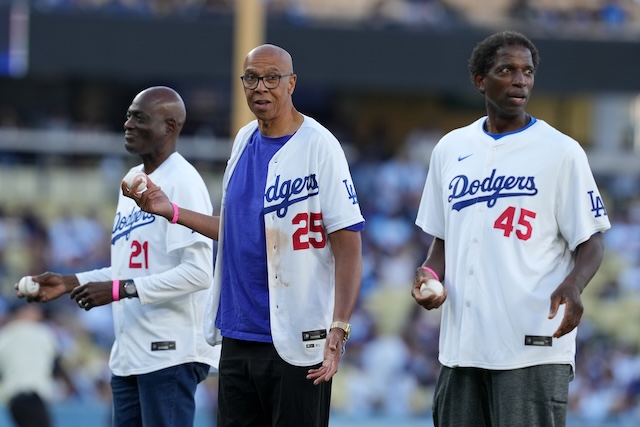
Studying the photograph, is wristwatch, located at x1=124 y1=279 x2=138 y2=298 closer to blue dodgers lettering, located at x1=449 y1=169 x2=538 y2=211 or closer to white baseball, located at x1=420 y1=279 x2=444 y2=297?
white baseball, located at x1=420 y1=279 x2=444 y2=297

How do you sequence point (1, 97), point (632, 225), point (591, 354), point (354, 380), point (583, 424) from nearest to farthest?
1. point (583, 424)
2. point (354, 380)
3. point (591, 354)
4. point (632, 225)
5. point (1, 97)

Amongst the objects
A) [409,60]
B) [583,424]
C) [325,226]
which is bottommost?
[583,424]

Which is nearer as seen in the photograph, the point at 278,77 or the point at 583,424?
the point at 278,77

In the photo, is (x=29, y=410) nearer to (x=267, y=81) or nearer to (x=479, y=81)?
(x=267, y=81)

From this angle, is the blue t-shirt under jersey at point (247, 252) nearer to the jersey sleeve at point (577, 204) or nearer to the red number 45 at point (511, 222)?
the red number 45 at point (511, 222)

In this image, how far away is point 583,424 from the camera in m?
14.6

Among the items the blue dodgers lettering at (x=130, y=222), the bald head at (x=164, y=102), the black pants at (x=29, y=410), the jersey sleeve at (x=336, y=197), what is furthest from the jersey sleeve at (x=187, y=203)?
the black pants at (x=29, y=410)

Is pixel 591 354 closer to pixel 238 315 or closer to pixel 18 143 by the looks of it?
pixel 18 143

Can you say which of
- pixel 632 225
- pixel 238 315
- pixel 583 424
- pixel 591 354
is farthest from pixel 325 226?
pixel 632 225

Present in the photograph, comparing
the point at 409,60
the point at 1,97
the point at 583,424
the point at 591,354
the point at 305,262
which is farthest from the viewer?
Answer: the point at 1,97

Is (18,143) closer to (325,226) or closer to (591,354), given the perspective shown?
(591,354)

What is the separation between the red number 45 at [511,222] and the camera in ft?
16.9

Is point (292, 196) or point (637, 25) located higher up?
point (637, 25)

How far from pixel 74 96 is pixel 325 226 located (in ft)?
62.0
